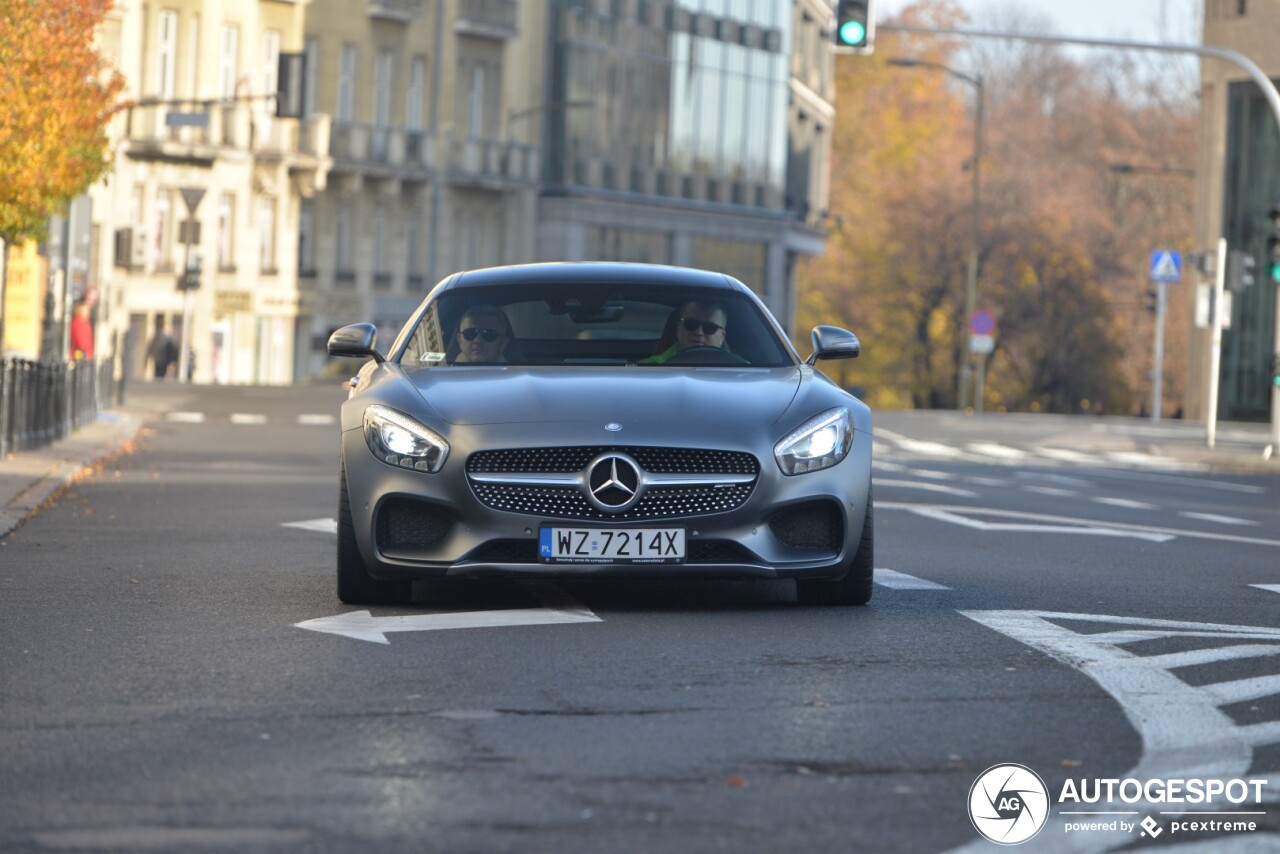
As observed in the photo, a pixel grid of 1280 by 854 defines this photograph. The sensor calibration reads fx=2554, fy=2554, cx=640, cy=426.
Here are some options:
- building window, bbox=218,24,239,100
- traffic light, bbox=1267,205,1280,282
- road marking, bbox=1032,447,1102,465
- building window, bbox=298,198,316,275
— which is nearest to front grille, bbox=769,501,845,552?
traffic light, bbox=1267,205,1280,282

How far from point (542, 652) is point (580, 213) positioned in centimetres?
6365

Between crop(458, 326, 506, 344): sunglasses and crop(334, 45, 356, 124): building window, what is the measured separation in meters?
57.9

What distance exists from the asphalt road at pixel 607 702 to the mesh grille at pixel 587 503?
1.37 ft

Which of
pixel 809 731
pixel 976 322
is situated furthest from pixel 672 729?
pixel 976 322

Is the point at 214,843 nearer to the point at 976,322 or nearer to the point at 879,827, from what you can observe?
the point at 879,827

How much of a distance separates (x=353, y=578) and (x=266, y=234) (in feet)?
187

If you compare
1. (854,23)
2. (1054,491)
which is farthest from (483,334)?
(854,23)

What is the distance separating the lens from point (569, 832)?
5.52 m

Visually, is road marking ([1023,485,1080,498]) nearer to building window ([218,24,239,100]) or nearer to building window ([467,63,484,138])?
building window ([218,24,239,100])

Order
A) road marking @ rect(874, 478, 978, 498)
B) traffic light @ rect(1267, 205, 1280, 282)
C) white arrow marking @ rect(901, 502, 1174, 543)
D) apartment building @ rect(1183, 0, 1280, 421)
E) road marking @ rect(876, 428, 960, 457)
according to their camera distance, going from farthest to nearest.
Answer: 1. apartment building @ rect(1183, 0, 1280, 421)
2. road marking @ rect(876, 428, 960, 457)
3. traffic light @ rect(1267, 205, 1280, 282)
4. road marking @ rect(874, 478, 978, 498)
5. white arrow marking @ rect(901, 502, 1174, 543)

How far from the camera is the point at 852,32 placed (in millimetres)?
31016

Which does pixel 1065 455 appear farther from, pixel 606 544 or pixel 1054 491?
pixel 606 544

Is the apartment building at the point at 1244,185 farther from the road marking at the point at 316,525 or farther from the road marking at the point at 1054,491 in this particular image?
the road marking at the point at 316,525

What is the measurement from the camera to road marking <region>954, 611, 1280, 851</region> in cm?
623
